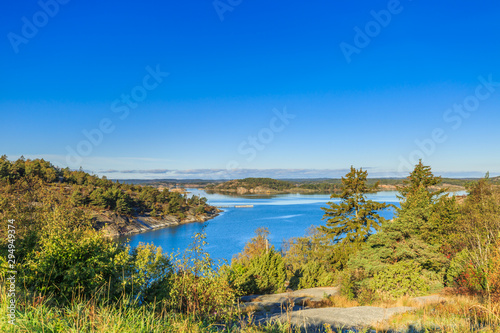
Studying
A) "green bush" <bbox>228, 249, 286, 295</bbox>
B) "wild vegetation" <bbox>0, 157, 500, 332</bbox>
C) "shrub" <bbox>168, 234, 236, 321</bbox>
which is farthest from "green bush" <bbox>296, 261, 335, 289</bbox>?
"shrub" <bbox>168, 234, 236, 321</bbox>

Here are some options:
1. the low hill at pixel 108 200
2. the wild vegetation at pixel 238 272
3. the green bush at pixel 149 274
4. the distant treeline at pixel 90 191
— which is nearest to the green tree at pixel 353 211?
the wild vegetation at pixel 238 272

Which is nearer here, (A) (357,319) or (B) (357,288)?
(A) (357,319)

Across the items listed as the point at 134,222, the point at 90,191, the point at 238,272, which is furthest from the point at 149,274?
the point at 134,222

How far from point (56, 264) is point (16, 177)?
59.9 metres

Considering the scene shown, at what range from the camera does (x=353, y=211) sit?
84.0 ft

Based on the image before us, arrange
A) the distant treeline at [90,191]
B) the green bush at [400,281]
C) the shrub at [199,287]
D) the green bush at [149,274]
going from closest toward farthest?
the shrub at [199,287] < the green bush at [149,274] < the green bush at [400,281] < the distant treeline at [90,191]

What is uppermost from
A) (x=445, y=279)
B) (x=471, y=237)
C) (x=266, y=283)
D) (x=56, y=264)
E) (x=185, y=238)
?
(x=56, y=264)

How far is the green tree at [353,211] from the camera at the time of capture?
24547 mm

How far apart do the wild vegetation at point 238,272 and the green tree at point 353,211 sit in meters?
0.09

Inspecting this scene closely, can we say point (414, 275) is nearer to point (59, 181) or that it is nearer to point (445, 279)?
point (445, 279)

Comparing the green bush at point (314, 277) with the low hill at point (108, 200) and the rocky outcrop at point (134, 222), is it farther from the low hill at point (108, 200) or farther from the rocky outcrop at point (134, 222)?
the rocky outcrop at point (134, 222)

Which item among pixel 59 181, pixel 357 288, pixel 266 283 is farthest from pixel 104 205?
pixel 357 288

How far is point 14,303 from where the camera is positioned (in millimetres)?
3381

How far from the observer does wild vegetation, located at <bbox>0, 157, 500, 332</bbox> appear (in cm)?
402
